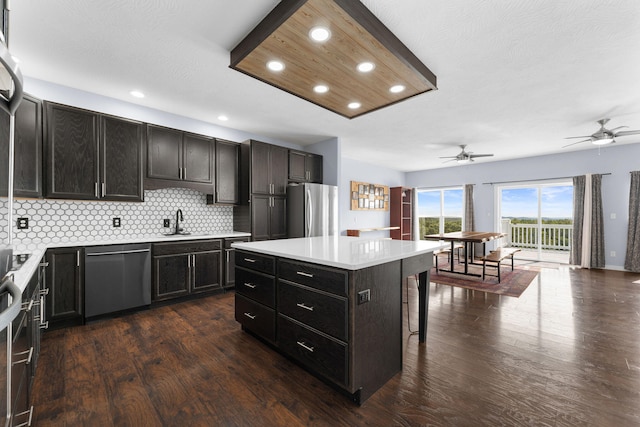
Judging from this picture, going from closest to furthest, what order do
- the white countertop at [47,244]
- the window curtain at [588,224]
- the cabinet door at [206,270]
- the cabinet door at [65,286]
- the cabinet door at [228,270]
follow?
the white countertop at [47,244] → the cabinet door at [65,286] → the cabinet door at [206,270] → the cabinet door at [228,270] → the window curtain at [588,224]

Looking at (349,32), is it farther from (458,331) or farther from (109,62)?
(458,331)

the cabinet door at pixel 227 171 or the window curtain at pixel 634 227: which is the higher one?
the cabinet door at pixel 227 171

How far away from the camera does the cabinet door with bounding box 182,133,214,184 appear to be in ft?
12.3

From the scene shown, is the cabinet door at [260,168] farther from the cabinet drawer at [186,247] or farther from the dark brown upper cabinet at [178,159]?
the cabinet drawer at [186,247]

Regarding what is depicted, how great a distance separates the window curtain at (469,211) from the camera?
7496 millimetres

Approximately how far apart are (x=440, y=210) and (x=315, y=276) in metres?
7.91

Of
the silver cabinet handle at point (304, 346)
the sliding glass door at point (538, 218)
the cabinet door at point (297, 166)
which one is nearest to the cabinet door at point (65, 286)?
the silver cabinet handle at point (304, 346)

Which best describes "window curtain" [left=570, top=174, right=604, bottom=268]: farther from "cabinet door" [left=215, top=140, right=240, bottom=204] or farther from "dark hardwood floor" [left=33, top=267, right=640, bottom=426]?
"cabinet door" [left=215, top=140, right=240, bottom=204]

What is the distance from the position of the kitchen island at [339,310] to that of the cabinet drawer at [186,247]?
171 cm

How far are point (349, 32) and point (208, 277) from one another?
3.40 metres

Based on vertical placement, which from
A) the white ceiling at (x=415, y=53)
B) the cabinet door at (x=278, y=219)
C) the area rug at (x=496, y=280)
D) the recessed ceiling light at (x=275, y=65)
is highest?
the white ceiling at (x=415, y=53)

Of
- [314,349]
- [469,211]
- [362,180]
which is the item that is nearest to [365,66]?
[314,349]

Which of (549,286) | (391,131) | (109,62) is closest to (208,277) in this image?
(109,62)

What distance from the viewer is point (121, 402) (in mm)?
1627
